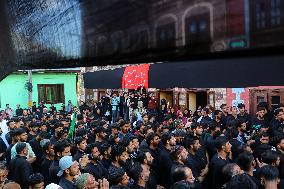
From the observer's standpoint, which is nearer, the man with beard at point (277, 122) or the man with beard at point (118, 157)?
Answer: the man with beard at point (118, 157)

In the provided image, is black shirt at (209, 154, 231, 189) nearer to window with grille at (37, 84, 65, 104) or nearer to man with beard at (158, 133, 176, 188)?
man with beard at (158, 133, 176, 188)

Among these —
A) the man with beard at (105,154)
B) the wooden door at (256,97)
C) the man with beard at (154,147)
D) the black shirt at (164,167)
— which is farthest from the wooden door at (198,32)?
the wooden door at (256,97)

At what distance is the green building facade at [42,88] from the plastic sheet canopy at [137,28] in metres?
26.5

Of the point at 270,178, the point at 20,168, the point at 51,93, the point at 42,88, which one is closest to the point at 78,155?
the point at 20,168

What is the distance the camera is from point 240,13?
2.07 ft

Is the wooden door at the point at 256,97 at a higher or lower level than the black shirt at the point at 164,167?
higher

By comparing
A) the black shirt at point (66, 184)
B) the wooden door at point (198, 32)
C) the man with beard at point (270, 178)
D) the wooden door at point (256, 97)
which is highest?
the wooden door at point (198, 32)

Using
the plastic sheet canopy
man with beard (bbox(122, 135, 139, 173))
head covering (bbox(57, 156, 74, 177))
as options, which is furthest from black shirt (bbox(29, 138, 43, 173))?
the plastic sheet canopy

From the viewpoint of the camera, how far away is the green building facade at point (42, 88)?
27.4m

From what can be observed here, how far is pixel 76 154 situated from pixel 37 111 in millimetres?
15352

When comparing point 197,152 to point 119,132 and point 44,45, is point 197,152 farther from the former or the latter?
point 44,45

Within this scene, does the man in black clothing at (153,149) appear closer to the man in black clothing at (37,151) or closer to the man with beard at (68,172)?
→ the man with beard at (68,172)

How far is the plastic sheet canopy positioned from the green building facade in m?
26.5

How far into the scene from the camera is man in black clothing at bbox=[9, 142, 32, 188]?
5.81 m
